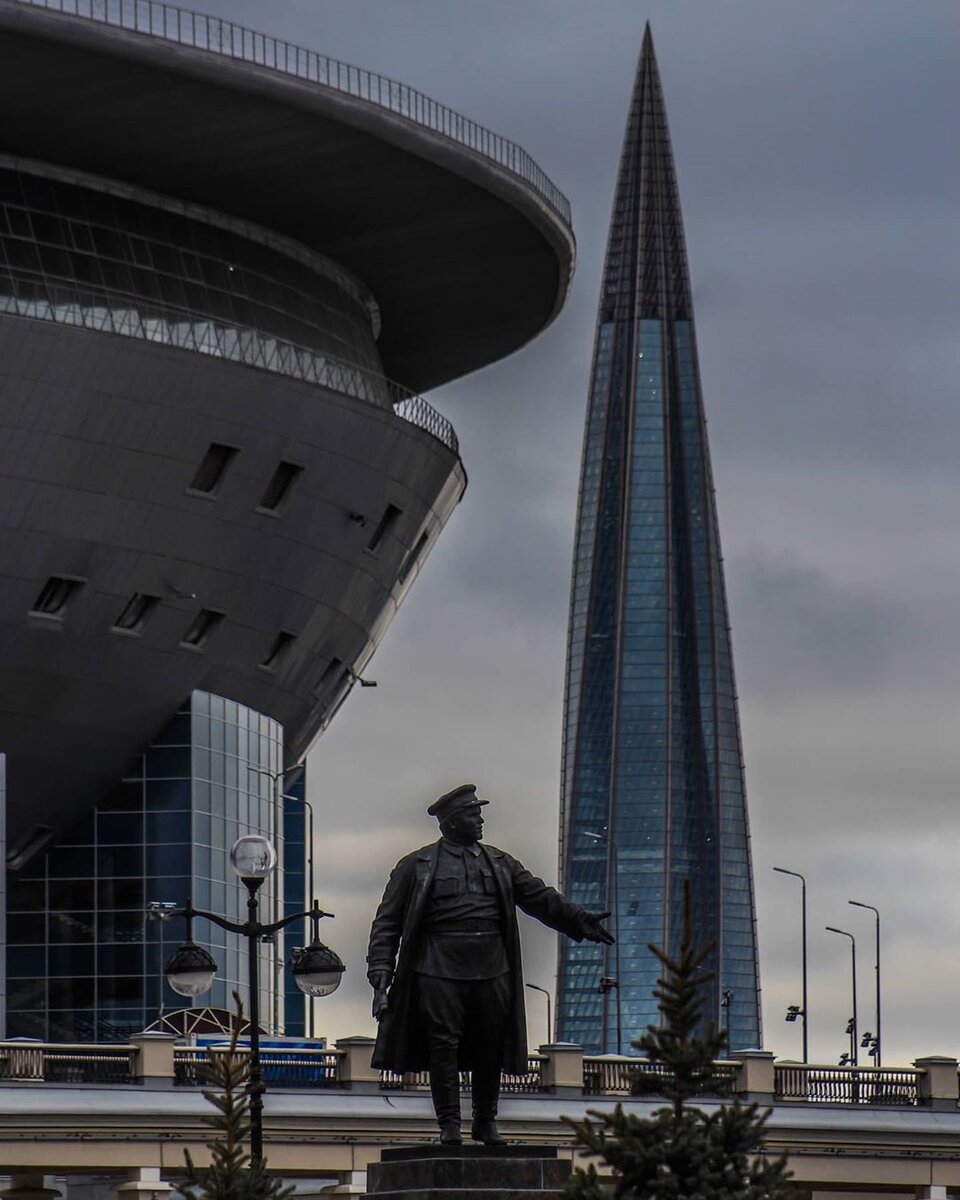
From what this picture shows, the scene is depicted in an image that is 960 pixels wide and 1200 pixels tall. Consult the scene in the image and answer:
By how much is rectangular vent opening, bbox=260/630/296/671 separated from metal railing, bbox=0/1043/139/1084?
22595mm

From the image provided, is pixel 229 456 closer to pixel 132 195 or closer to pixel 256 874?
pixel 132 195

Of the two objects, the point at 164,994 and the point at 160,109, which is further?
the point at 164,994

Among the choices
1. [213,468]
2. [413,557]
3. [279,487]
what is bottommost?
[413,557]

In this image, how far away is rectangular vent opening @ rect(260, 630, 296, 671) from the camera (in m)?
77.8

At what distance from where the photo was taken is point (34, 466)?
6900cm

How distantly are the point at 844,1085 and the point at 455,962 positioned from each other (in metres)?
40.0

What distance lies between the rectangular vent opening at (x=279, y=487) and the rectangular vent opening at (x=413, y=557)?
7.66 meters

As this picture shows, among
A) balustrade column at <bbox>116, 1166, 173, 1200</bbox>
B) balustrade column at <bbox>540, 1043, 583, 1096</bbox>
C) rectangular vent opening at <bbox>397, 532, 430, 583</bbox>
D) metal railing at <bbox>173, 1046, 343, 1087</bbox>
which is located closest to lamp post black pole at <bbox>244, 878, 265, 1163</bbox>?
balustrade column at <bbox>116, 1166, 173, 1200</bbox>

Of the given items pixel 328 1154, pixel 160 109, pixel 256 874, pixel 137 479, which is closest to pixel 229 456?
pixel 137 479

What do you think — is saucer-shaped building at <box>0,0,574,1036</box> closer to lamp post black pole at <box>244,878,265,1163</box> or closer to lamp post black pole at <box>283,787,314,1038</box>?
lamp post black pole at <box>283,787,314,1038</box>

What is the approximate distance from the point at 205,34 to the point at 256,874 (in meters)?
35.7

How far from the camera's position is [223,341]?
71.3 m

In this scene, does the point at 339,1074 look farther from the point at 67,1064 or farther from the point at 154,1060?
the point at 67,1064

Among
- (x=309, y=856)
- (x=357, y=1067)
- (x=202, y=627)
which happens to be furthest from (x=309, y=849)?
(x=357, y=1067)
